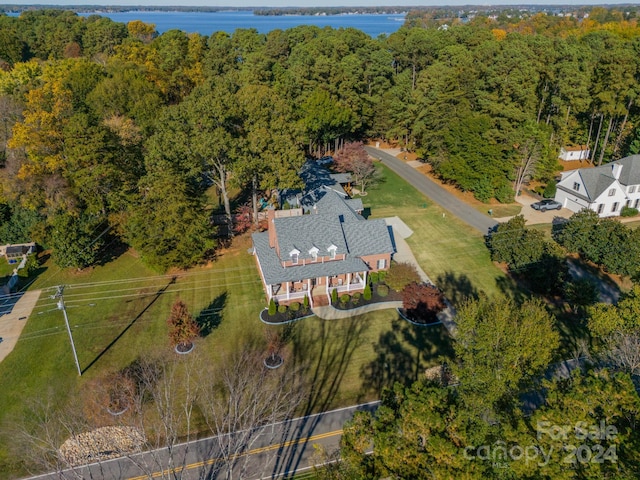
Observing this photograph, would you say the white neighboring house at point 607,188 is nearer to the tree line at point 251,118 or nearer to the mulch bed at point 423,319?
the tree line at point 251,118

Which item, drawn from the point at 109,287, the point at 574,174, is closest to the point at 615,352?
the point at 574,174

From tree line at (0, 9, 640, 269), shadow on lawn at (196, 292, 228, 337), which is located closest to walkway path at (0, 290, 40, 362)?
tree line at (0, 9, 640, 269)

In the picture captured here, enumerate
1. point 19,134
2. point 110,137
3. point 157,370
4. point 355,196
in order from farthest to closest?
point 355,196, point 110,137, point 19,134, point 157,370

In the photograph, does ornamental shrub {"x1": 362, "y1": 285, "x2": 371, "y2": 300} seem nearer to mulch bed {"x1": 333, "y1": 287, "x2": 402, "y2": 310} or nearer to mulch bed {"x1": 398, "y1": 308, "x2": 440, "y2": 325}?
mulch bed {"x1": 333, "y1": 287, "x2": 402, "y2": 310}

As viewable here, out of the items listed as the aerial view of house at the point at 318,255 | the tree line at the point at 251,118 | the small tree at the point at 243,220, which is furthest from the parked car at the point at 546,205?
the small tree at the point at 243,220

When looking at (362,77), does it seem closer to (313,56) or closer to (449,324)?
(313,56)

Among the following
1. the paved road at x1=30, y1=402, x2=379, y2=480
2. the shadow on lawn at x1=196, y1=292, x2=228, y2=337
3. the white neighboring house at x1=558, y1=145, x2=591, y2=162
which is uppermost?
the white neighboring house at x1=558, y1=145, x2=591, y2=162

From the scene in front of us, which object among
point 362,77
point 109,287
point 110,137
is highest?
point 362,77
